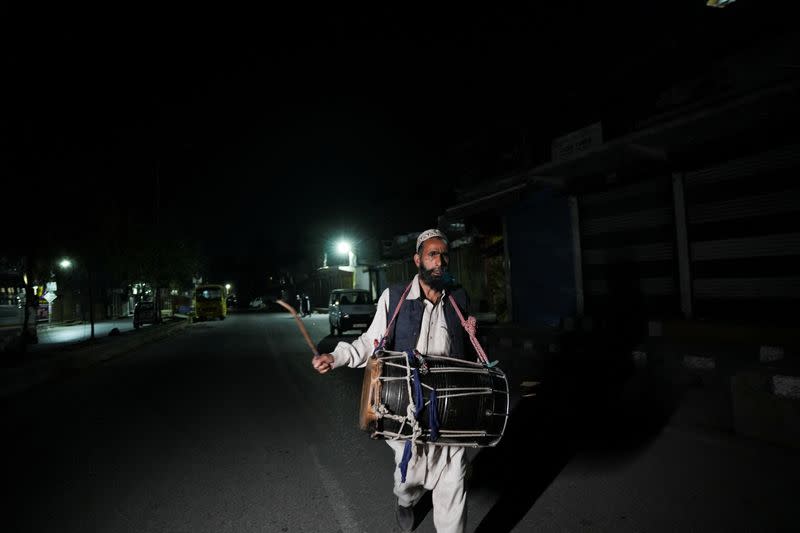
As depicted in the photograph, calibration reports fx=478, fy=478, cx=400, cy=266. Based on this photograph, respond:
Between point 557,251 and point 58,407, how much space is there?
34.6ft

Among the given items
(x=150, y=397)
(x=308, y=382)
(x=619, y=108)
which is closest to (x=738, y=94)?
(x=619, y=108)

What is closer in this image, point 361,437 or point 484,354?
point 484,354

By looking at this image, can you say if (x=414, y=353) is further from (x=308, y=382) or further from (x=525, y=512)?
(x=308, y=382)

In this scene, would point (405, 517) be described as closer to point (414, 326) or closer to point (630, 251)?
point (414, 326)

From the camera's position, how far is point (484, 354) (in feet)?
9.19

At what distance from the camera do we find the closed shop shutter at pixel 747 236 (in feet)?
23.9

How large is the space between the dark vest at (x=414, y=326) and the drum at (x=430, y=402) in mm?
266

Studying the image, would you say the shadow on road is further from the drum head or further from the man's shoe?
the drum head

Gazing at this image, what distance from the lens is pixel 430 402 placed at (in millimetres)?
2447

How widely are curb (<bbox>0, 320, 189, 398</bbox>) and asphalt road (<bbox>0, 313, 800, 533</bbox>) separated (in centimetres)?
279

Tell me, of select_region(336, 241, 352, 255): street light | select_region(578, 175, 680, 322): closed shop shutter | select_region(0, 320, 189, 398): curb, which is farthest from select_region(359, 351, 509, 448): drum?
select_region(336, 241, 352, 255): street light

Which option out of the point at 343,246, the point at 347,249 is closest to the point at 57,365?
the point at 343,246

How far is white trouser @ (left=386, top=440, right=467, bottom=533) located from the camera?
2646mm

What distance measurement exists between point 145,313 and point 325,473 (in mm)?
Result: 27742
